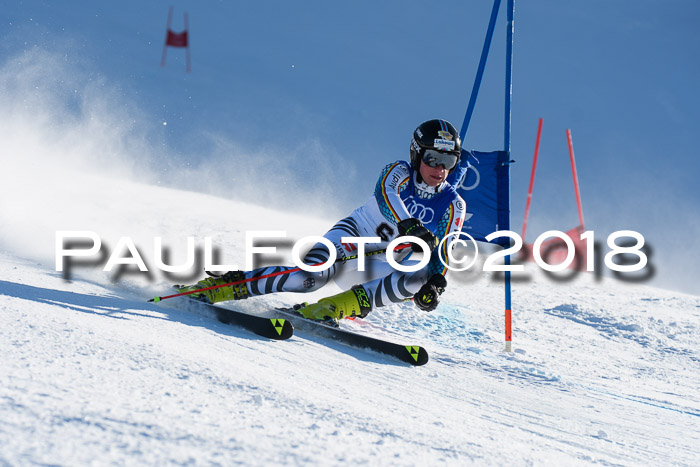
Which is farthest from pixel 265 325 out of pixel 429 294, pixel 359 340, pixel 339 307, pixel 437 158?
pixel 437 158

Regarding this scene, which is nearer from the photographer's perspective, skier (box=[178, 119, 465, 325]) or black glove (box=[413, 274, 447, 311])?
black glove (box=[413, 274, 447, 311])

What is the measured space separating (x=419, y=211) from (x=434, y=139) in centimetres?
57

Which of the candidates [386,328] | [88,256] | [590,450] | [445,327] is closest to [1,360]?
[590,450]

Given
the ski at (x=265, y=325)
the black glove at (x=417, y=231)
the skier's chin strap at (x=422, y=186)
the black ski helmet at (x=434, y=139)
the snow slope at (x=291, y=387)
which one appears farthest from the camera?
the skier's chin strap at (x=422, y=186)

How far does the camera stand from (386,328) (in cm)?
488

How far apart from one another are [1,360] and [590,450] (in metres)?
2.04

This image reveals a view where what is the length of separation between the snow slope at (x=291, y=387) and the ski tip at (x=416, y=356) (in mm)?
72

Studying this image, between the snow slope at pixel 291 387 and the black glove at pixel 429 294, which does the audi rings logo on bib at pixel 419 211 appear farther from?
the snow slope at pixel 291 387

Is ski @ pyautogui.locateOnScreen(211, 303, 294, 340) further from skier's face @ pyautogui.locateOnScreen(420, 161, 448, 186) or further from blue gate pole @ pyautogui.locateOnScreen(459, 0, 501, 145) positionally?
blue gate pole @ pyautogui.locateOnScreen(459, 0, 501, 145)

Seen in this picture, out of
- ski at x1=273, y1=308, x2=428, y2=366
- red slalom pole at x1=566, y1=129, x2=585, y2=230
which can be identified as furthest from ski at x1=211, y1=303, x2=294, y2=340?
red slalom pole at x1=566, y1=129, x2=585, y2=230

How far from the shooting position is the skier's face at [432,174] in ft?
13.6

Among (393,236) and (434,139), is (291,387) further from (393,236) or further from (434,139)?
(434,139)

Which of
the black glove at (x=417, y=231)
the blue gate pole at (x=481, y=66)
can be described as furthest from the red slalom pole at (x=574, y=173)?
the black glove at (x=417, y=231)

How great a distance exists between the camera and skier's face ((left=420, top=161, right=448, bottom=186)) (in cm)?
414
